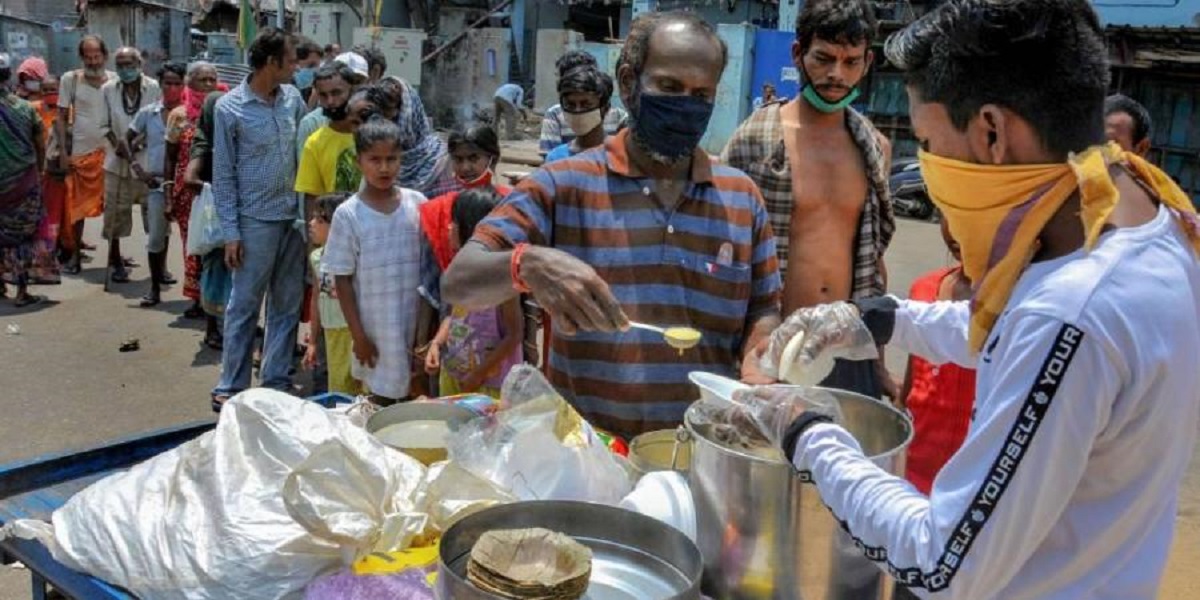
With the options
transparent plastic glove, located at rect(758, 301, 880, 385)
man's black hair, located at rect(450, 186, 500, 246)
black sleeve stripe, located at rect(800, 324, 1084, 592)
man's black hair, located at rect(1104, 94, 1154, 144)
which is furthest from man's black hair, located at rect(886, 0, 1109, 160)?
man's black hair, located at rect(1104, 94, 1154, 144)

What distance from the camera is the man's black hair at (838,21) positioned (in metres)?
3.13

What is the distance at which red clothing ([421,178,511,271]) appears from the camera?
14.3 ft

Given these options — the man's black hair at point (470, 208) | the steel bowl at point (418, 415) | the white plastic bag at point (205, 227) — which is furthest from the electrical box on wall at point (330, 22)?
the steel bowl at point (418, 415)

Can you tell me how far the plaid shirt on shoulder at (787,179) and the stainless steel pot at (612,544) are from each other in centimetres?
182

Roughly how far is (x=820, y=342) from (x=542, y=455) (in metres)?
0.55

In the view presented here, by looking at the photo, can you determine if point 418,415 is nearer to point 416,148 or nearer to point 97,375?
point 416,148

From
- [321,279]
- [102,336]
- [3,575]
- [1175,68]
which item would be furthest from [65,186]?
[1175,68]

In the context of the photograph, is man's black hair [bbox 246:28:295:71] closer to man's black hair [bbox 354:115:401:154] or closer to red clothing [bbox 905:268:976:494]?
man's black hair [bbox 354:115:401:154]

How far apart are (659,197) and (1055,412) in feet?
4.24

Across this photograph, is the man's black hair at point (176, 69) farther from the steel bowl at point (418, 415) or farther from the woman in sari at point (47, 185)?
the steel bowl at point (418, 415)

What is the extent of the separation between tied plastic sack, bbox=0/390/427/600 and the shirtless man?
6.00 ft

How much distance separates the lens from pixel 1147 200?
1323mm

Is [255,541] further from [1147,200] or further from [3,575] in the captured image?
[3,575]

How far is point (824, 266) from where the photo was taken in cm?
328
